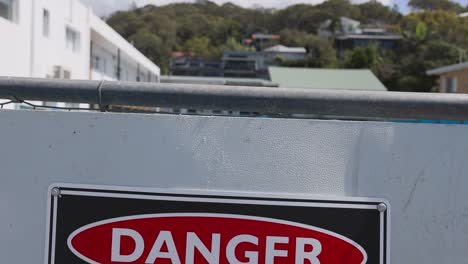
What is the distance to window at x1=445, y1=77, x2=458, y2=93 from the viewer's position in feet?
108

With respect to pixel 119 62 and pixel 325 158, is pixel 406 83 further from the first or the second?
pixel 325 158

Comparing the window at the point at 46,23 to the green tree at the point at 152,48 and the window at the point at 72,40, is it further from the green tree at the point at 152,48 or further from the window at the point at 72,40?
the green tree at the point at 152,48

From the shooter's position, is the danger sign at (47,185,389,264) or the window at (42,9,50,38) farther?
the window at (42,9,50,38)

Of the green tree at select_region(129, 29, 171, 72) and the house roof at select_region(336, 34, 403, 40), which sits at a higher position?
the house roof at select_region(336, 34, 403, 40)

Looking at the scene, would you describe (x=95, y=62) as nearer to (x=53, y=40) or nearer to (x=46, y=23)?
(x=53, y=40)

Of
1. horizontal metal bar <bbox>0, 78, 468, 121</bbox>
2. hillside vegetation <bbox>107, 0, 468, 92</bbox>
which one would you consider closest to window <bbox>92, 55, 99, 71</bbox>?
hillside vegetation <bbox>107, 0, 468, 92</bbox>

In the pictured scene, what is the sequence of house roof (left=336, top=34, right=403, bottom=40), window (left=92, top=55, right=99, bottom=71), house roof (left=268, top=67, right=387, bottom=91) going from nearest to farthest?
window (left=92, top=55, right=99, bottom=71) < house roof (left=268, top=67, right=387, bottom=91) < house roof (left=336, top=34, right=403, bottom=40)

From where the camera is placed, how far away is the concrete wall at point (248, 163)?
6.56 feet

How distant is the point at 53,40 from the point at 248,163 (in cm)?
2077

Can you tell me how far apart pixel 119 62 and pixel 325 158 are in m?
36.2

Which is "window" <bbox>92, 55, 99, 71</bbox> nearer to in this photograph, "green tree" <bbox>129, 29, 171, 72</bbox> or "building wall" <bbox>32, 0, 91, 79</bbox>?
"building wall" <bbox>32, 0, 91, 79</bbox>

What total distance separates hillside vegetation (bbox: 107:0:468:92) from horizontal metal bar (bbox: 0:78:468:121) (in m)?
58.0

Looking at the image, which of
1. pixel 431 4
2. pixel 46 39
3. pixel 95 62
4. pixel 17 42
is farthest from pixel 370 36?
pixel 17 42

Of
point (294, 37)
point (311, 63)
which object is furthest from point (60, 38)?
point (294, 37)
